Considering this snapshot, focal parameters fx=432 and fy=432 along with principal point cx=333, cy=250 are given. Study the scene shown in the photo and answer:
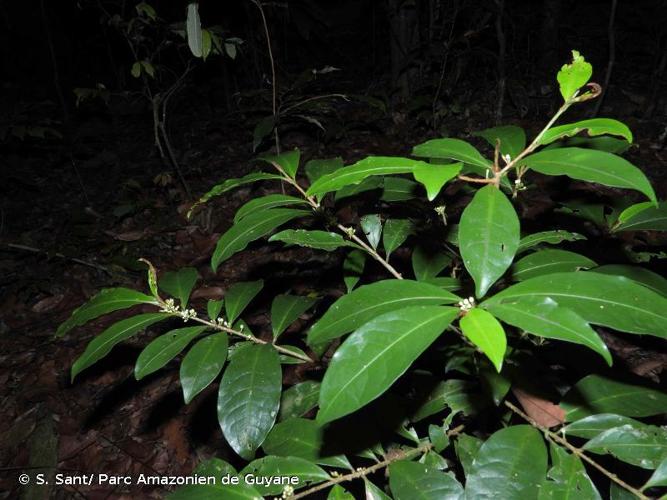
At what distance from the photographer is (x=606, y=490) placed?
1438 millimetres

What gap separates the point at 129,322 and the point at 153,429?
1359mm

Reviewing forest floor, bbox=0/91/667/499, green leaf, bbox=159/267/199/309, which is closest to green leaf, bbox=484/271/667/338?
green leaf, bbox=159/267/199/309

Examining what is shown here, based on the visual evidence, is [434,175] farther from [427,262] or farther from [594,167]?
[427,262]

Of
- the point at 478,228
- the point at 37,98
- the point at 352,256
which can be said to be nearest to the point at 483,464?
the point at 478,228

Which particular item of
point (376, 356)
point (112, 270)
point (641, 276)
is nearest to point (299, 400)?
point (376, 356)

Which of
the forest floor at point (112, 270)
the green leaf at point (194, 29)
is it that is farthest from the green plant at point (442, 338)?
the green leaf at point (194, 29)

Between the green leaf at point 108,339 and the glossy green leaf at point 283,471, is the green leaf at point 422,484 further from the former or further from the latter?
the green leaf at point 108,339

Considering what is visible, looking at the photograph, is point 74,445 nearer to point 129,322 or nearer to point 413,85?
point 129,322

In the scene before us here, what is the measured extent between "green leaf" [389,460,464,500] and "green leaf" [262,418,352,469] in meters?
0.15

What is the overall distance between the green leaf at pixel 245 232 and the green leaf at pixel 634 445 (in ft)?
2.81

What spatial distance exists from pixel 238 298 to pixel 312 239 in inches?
14.0

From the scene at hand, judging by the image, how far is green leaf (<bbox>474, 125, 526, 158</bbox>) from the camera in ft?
3.45

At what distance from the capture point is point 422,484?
38.2 inches

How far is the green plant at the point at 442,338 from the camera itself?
68 centimetres
